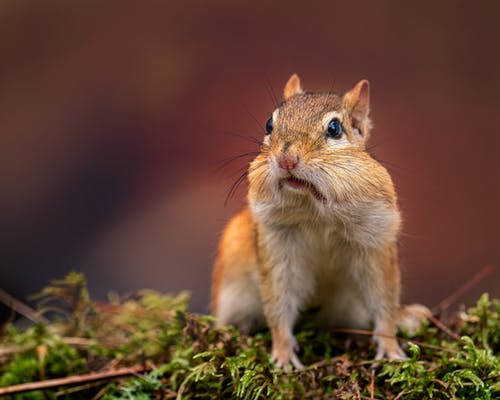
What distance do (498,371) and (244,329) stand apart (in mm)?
1023

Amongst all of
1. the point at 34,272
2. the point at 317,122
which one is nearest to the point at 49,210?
the point at 34,272

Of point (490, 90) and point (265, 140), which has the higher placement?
point (490, 90)

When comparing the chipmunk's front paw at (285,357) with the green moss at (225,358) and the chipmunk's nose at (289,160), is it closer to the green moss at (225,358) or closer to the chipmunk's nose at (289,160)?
the green moss at (225,358)

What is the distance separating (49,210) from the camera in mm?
3562

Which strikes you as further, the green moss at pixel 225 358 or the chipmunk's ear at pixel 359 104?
the chipmunk's ear at pixel 359 104

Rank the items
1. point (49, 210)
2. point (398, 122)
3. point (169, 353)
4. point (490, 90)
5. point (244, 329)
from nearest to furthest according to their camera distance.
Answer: point (169, 353) < point (244, 329) < point (398, 122) < point (490, 90) < point (49, 210)

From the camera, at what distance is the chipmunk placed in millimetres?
1726

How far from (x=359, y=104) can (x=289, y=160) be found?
0.45m

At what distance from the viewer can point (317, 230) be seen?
1.98 metres

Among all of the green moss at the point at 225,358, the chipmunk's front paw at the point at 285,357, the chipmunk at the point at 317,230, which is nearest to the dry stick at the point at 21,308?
the green moss at the point at 225,358

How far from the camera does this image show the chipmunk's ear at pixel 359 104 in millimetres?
1928

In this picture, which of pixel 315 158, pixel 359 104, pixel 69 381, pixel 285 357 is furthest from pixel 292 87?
pixel 69 381

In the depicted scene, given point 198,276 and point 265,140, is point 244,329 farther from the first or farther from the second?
point 198,276

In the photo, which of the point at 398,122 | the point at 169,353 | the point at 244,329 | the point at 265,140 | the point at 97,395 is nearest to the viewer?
the point at 265,140
